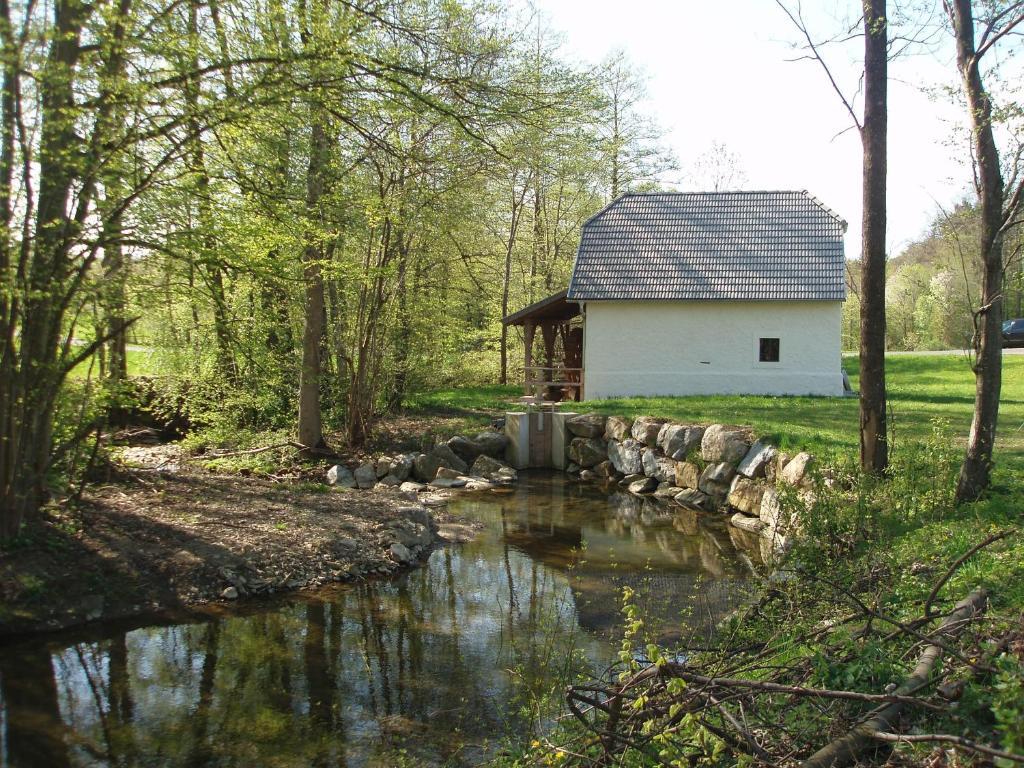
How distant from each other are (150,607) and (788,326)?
16835 mm

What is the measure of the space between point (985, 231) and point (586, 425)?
1001cm

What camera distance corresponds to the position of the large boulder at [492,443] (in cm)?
1653

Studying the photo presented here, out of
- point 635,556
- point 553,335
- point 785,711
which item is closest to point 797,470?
point 635,556

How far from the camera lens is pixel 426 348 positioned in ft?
59.8

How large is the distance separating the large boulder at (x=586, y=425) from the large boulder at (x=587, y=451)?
122 mm

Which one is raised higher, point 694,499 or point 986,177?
point 986,177

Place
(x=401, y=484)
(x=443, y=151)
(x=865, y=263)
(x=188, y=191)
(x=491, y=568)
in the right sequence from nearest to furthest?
(x=188, y=191) → (x=865, y=263) → (x=491, y=568) → (x=443, y=151) → (x=401, y=484)

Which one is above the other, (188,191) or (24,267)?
(188,191)

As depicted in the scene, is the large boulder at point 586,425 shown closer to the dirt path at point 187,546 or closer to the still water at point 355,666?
the dirt path at point 187,546

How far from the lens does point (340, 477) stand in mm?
14055

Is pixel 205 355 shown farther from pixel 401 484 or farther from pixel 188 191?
pixel 188 191

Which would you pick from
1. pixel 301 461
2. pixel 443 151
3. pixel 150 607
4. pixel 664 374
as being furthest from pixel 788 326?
pixel 150 607

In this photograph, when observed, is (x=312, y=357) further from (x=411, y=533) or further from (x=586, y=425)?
(x=586, y=425)

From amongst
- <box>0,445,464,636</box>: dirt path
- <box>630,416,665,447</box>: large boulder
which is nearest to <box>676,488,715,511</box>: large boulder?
<box>630,416,665,447</box>: large boulder
